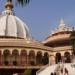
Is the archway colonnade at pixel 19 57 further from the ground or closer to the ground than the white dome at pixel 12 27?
closer to the ground

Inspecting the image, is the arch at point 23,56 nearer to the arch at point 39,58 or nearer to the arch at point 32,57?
the arch at point 32,57

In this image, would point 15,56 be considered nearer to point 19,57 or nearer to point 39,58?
point 19,57

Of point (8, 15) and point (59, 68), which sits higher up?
point (8, 15)

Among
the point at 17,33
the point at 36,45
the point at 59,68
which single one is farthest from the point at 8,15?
the point at 59,68

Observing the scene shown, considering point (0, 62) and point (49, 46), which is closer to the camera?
point (0, 62)


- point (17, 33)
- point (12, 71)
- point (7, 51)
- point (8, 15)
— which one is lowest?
point (12, 71)

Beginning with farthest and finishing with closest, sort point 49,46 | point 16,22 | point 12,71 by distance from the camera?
point 16,22 → point 49,46 → point 12,71

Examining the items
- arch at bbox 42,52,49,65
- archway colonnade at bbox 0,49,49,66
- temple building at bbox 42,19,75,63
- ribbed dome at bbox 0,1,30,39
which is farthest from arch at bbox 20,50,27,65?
ribbed dome at bbox 0,1,30,39

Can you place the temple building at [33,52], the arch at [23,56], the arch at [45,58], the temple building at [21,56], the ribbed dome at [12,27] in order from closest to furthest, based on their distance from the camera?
the temple building at [21,56] < the temple building at [33,52] < the arch at [23,56] < the arch at [45,58] < the ribbed dome at [12,27]

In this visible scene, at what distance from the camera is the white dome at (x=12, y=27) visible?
5372cm

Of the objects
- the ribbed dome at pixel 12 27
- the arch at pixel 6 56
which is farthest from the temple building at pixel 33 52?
the ribbed dome at pixel 12 27

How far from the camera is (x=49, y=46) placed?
45.4m

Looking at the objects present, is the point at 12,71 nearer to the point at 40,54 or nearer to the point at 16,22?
the point at 40,54

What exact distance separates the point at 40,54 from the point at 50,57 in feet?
6.51
